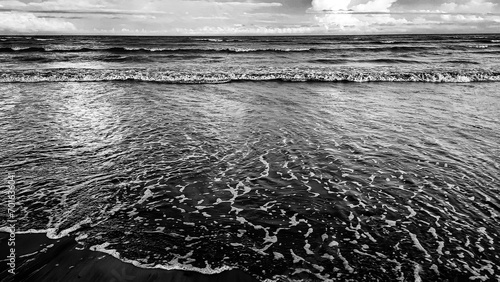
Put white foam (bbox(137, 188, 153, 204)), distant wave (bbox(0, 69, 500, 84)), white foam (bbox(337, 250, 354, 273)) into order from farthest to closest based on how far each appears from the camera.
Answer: distant wave (bbox(0, 69, 500, 84)) < white foam (bbox(137, 188, 153, 204)) < white foam (bbox(337, 250, 354, 273))

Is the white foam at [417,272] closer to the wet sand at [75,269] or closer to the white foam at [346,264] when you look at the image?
the white foam at [346,264]

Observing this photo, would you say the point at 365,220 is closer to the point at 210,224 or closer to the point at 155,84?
the point at 210,224

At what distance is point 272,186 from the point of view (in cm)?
655

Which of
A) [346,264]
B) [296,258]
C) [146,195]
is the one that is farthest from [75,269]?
[346,264]


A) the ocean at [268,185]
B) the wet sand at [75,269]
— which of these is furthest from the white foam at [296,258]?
the wet sand at [75,269]

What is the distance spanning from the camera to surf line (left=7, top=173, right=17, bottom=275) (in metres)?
4.29

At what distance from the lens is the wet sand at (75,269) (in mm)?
4035

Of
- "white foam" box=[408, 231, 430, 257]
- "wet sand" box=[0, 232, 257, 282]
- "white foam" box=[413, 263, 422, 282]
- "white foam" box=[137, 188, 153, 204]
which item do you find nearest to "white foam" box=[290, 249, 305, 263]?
"wet sand" box=[0, 232, 257, 282]

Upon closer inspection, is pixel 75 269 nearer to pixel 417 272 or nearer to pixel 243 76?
pixel 417 272

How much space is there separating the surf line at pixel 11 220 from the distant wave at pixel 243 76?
15.2 m

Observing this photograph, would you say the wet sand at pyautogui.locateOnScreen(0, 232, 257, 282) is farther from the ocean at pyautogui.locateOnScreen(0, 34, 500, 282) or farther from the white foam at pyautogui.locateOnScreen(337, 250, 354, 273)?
the white foam at pyautogui.locateOnScreen(337, 250, 354, 273)

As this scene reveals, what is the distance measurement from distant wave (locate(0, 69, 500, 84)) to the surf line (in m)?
15.2

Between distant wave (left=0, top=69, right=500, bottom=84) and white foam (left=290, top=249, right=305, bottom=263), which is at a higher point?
distant wave (left=0, top=69, right=500, bottom=84)

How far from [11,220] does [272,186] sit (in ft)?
15.4
